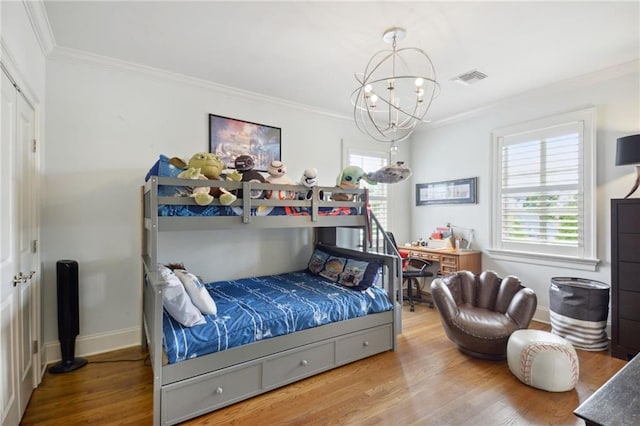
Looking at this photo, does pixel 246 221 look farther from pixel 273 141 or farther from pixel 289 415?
pixel 273 141

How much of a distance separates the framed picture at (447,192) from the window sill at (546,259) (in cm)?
82

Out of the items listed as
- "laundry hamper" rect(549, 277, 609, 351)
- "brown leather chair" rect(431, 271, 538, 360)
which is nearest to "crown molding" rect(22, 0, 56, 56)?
"brown leather chair" rect(431, 271, 538, 360)

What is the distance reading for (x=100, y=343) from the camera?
293 cm

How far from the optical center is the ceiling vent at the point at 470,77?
323cm

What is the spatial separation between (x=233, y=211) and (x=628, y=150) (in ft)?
11.4

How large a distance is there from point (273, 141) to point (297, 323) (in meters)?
2.35

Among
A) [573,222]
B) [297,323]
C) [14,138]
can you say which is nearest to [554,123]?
[573,222]

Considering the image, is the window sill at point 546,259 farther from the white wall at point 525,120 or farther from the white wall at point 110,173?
the white wall at point 110,173

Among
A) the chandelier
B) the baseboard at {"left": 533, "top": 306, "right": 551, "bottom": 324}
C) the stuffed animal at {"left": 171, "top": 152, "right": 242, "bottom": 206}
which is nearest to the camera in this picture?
the stuffed animal at {"left": 171, "top": 152, "right": 242, "bottom": 206}

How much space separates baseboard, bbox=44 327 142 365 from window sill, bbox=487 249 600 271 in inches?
172

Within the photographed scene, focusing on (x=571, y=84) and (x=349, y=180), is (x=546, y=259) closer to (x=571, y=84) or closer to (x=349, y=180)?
(x=571, y=84)

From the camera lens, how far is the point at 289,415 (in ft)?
6.76

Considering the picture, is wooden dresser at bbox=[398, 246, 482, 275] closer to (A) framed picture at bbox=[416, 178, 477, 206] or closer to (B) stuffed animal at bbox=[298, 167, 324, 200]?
(A) framed picture at bbox=[416, 178, 477, 206]

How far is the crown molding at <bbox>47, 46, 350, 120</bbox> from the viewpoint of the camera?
2768 millimetres
